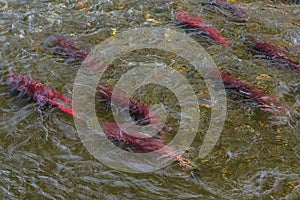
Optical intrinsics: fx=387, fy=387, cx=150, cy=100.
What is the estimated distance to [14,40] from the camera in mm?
6602

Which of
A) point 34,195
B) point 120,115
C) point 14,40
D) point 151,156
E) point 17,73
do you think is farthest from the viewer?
point 14,40

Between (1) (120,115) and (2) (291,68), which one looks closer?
(1) (120,115)

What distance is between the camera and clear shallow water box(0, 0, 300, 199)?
4.25 m

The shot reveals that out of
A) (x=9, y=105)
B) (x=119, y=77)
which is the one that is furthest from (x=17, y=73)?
(x=119, y=77)

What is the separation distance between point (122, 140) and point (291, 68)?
10.2 feet

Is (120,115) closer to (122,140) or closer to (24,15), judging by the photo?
(122,140)

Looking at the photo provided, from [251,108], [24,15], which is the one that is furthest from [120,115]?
[24,15]

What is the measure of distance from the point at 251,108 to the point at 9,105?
3.34 metres

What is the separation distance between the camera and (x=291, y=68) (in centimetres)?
614

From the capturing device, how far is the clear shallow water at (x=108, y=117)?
4254 millimetres

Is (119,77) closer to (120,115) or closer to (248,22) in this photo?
(120,115)

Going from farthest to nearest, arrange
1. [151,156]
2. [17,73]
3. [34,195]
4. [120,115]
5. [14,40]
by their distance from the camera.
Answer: [14,40] < [17,73] < [120,115] < [151,156] < [34,195]

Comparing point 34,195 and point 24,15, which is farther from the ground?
point 24,15

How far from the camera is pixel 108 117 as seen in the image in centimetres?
521
